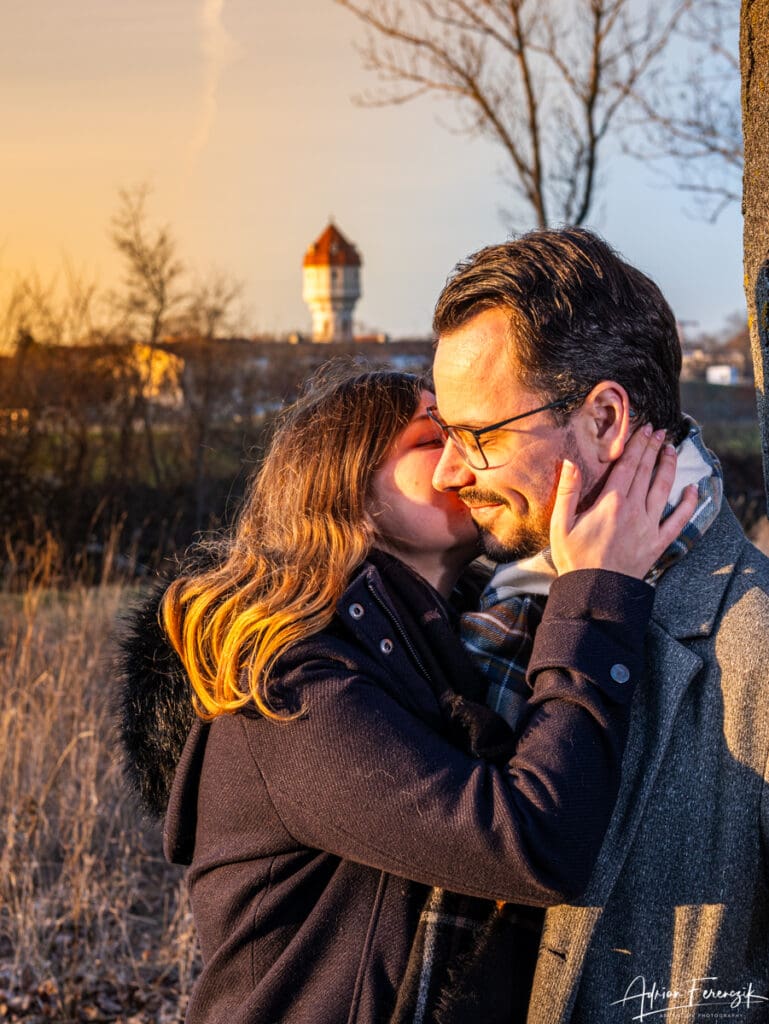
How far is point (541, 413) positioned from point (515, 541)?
252 millimetres

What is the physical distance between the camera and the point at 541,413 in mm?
2209

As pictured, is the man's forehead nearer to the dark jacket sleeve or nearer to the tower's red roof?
the dark jacket sleeve

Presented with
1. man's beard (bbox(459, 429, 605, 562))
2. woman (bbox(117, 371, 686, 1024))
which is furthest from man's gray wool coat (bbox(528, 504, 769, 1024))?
man's beard (bbox(459, 429, 605, 562))

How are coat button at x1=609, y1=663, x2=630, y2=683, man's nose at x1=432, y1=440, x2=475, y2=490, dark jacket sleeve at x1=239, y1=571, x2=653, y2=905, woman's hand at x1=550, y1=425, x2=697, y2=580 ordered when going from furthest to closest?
man's nose at x1=432, y1=440, x2=475, y2=490
woman's hand at x1=550, y1=425, x2=697, y2=580
coat button at x1=609, y1=663, x2=630, y2=683
dark jacket sleeve at x1=239, y1=571, x2=653, y2=905

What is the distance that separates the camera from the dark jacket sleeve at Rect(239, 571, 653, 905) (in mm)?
1850

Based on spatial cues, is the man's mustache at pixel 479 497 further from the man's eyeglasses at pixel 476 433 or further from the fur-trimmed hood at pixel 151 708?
the fur-trimmed hood at pixel 151 708

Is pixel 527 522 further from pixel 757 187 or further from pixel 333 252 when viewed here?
pixel 333 252

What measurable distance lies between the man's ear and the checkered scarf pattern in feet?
0.45

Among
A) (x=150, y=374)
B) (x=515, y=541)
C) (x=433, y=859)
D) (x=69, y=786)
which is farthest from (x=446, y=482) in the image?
(x=150, y=374)

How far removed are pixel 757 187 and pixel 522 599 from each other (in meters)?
0.95

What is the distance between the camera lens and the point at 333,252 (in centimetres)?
6800

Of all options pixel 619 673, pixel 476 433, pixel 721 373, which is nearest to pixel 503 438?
pixel 476 433

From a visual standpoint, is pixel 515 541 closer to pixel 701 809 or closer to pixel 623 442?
pixel 623 442

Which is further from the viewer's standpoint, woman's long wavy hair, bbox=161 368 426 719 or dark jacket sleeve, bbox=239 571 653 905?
woman's long wavy hair, bbox=161 368 426 719
